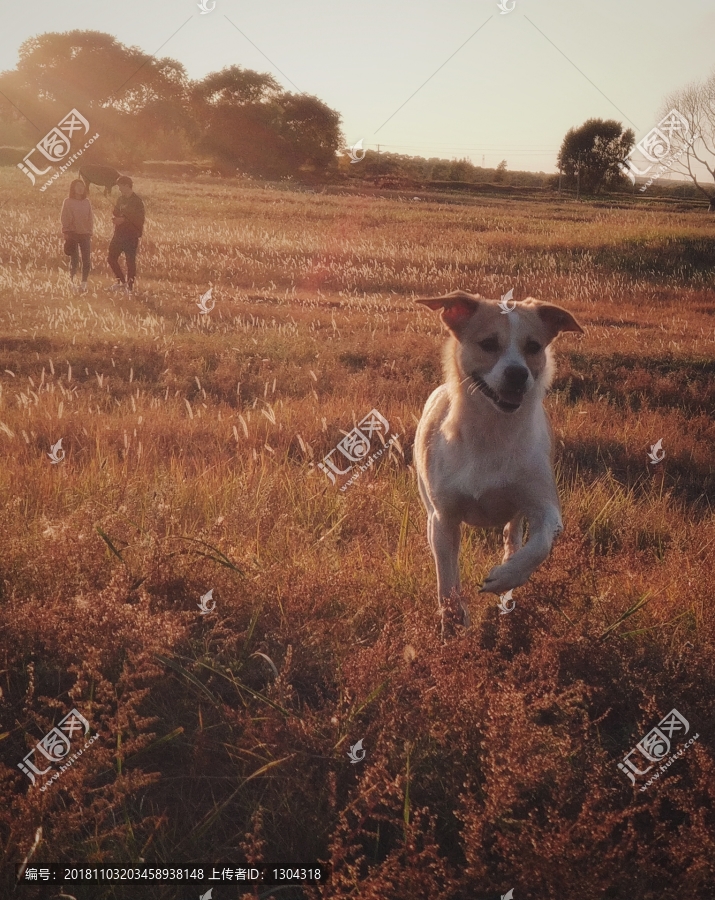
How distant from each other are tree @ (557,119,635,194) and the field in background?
35406mm

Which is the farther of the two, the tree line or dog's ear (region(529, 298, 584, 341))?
the tree line

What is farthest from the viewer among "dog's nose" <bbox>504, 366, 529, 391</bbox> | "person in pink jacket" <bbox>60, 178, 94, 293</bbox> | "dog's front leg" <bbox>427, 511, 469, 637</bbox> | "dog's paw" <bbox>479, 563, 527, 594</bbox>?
"person in pink jacket" <bbox>60, 178, 94, 293</bbox>

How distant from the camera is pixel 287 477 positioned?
629cm

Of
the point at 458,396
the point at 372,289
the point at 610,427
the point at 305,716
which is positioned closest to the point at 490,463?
the point at 458,396

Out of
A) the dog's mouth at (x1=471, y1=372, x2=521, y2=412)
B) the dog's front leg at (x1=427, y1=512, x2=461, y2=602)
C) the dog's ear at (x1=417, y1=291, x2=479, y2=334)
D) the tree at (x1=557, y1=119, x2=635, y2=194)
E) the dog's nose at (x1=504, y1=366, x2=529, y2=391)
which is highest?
the tree at (x1=557, y1=119, x2=635, y2=194)

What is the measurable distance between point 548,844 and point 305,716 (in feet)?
4.27

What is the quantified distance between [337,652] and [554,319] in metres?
2.62

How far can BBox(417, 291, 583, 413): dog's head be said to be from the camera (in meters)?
4.53

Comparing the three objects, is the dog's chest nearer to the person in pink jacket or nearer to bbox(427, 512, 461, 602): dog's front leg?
bbox(427, 512, 461, 602): dog's front leg

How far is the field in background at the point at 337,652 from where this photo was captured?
2.78 metres

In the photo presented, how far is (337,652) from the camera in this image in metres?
4.05

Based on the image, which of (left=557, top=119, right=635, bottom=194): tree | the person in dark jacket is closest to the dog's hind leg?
the person in dark jacket

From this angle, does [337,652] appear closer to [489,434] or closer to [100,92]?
[489,434]

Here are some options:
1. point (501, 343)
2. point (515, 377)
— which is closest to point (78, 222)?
point (501, 343)
